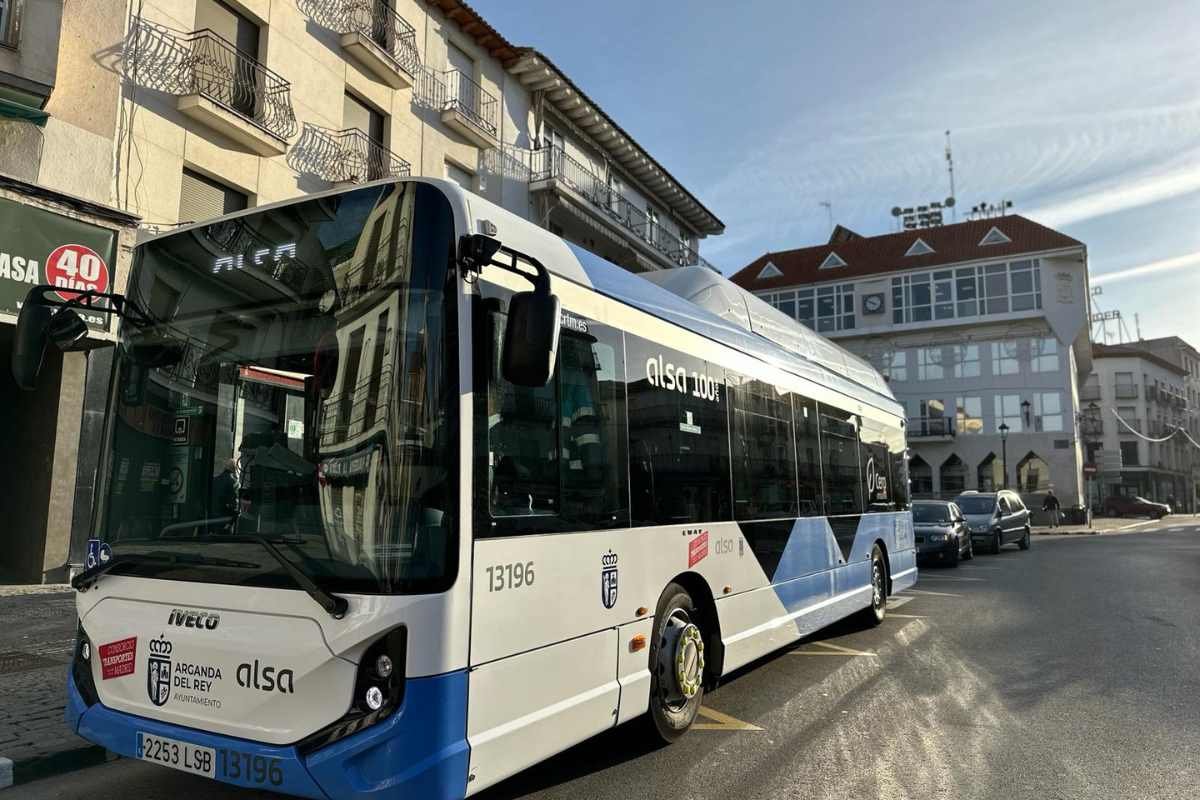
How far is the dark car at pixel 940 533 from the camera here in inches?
691

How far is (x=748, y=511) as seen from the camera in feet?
20.5

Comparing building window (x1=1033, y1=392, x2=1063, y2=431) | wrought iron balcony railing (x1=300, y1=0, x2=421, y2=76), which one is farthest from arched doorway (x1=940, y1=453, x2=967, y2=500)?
wrought iron balcony railing (x1=300, y1=0, x2=421, y2=76)

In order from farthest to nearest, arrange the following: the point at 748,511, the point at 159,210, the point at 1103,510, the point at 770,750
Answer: the point at 1103,510
the point at 159,210
the point at 748,511
the point at 770,750

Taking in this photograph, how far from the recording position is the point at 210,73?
13.5 meters

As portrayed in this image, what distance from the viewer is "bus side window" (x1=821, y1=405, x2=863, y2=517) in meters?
8.16

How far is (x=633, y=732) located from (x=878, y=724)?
1727mm

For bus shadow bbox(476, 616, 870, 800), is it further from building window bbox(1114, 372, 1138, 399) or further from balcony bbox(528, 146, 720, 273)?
building window bbox(1114, 372, 1138, 399)

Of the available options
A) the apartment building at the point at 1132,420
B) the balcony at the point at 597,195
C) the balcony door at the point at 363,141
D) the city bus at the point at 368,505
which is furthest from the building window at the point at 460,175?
the apartment building at the point at 1132,420

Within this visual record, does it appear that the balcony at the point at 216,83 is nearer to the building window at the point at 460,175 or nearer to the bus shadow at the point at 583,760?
the building window at the point at 460,175

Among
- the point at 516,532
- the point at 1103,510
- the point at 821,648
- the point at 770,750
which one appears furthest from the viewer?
the point at 1103,510

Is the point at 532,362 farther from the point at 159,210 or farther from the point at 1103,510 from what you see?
the point at 1103,510

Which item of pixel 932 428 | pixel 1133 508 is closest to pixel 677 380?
pixel 932 428

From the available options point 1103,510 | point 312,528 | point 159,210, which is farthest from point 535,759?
point 1103,510

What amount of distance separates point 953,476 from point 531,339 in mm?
53633
